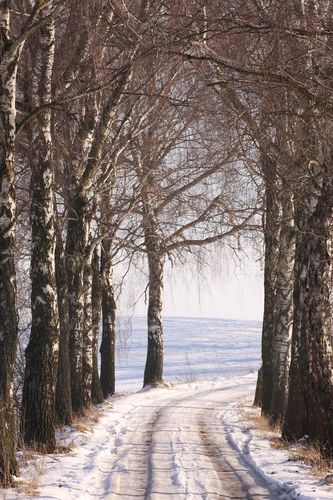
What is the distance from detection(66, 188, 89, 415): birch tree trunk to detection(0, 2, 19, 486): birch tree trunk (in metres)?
5.99

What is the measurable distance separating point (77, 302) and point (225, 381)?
1834 cm

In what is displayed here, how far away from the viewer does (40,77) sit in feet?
36.7

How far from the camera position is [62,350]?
44.8 feet

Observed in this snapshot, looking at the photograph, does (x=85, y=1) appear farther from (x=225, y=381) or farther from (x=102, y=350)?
(x=225, y=381)

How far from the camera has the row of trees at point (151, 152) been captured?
30.2 feet

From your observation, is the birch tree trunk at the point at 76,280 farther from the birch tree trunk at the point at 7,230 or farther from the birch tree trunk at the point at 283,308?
the birch tree trunk at the point at 7,230

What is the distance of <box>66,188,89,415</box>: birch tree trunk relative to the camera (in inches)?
610

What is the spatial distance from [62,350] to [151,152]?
25.4ft

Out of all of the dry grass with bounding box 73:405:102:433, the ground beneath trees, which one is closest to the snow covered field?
the dry grass with bounding box 73:405:102:433

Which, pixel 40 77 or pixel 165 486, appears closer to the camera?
pixel 165 486

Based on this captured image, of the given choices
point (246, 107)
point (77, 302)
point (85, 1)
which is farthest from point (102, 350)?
point (85, 1)

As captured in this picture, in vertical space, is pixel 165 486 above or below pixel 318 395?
below

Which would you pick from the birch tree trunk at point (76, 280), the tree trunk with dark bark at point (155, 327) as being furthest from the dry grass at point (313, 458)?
the tree trunk with dark bark at point (155, 327)

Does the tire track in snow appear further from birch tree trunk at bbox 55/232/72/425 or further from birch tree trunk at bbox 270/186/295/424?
birch tree trunk at bbox 55/232/72/425
